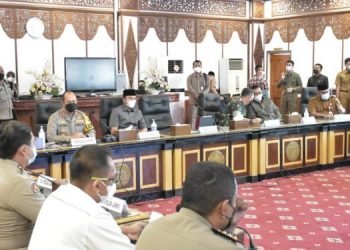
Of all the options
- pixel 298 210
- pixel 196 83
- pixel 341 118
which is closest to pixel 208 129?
pixel 298 210

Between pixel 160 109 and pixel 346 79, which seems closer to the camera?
pixel 160 109

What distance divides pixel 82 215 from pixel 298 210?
12.2 feet

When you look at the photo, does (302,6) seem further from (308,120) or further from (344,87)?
(308,120)

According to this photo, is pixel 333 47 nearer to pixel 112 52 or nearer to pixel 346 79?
pixel 346 79

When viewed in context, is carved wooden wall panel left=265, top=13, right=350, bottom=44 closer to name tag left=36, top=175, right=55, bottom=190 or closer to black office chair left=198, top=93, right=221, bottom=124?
black office chair left=198, top=93, right=221, bottom=124

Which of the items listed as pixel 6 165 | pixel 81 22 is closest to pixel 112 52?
pixel 81 22

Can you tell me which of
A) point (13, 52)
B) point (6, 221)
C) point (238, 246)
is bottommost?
point (6, 221)

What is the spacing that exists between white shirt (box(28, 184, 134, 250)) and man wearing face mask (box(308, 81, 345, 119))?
6.10 meters

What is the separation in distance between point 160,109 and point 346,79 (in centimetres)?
459

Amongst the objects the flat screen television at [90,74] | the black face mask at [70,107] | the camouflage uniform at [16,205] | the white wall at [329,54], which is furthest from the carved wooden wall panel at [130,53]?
the camouflage uniform at [16,205]

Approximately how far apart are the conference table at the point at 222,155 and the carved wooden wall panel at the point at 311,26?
4516 millimetres

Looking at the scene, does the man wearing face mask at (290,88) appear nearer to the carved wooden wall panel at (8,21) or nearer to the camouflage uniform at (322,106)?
the camouflage uniform at (322,106)

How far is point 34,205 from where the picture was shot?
2371 millimetres

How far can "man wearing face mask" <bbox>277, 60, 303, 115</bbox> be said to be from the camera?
1011 centimetres
